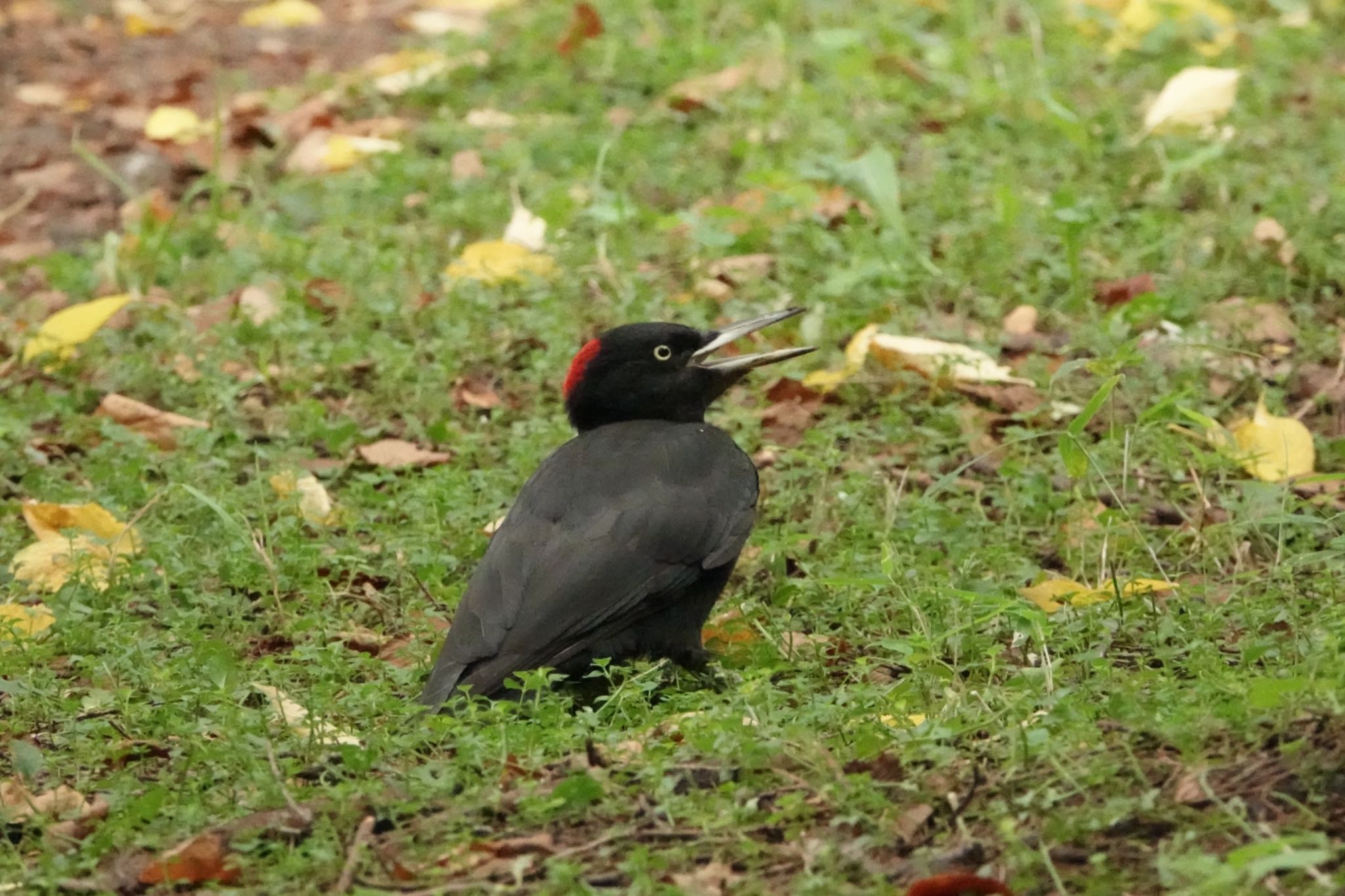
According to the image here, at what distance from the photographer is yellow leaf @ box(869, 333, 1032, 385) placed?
6.33 m

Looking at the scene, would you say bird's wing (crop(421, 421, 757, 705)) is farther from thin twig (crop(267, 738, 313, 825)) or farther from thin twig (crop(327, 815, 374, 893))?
thin twig (crop(327, 815, 374, 893))

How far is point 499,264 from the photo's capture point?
730 cm

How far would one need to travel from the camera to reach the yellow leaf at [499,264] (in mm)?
7238

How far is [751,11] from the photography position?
9.55 m

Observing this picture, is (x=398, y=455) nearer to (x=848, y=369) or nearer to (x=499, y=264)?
(x=499, y=264)

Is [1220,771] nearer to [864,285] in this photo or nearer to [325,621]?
[325,621]

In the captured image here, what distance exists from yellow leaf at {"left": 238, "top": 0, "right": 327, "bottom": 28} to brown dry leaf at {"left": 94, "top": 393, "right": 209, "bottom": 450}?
15.9 feet

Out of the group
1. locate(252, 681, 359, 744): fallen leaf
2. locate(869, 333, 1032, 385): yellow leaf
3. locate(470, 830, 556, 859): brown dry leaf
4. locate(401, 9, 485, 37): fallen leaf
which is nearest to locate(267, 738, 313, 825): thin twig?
locate(252, 681, 359, 744): fallen leaf

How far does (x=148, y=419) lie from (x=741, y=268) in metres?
2.21

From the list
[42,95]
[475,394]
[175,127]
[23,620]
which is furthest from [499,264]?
[42,95]

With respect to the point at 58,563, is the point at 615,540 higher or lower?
higher

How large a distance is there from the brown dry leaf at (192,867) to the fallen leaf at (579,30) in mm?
6321

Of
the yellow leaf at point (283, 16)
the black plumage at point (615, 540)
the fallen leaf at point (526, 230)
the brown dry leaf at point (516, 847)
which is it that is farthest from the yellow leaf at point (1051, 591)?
the yellow leaf at point (283, 16)

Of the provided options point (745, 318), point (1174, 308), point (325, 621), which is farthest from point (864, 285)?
point (325, 621)
